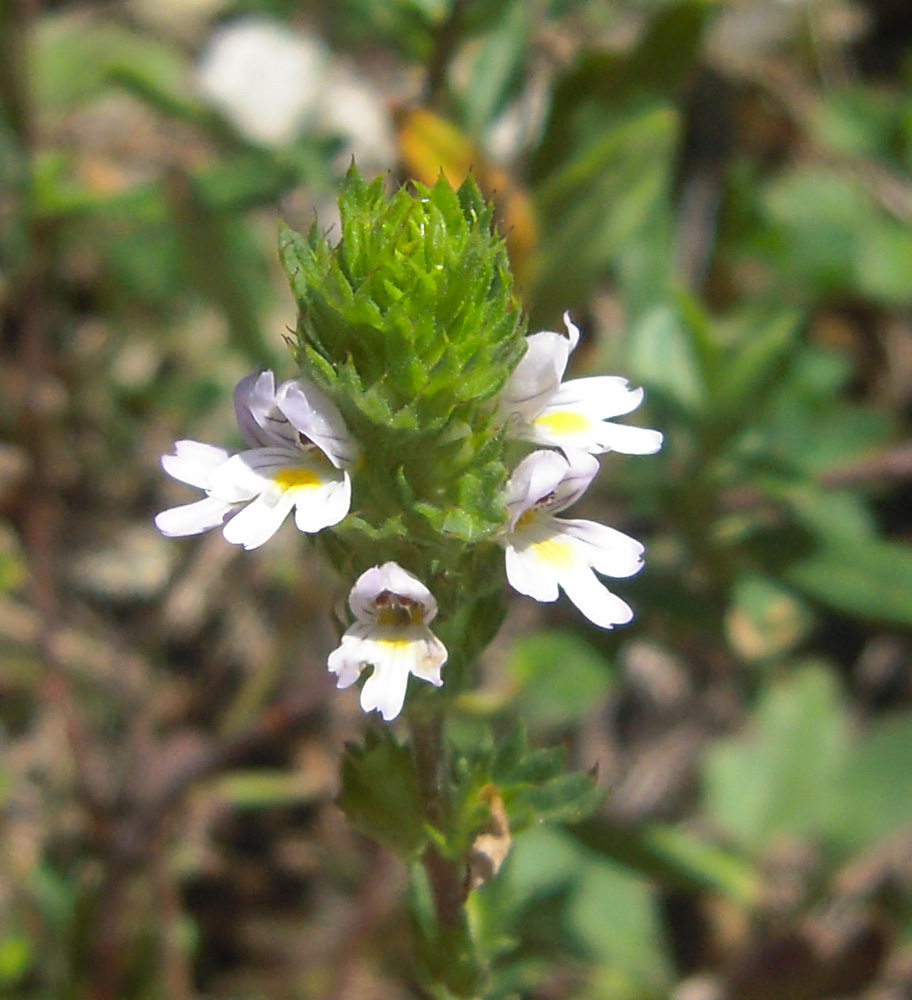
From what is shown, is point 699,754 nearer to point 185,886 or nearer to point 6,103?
point 185,886

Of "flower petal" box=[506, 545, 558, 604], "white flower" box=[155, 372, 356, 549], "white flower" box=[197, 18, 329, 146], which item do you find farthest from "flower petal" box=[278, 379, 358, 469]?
"white flower" box=[197, 18, 329, 146]

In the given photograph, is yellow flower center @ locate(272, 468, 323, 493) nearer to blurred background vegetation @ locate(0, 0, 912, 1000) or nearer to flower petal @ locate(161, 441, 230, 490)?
flower petal @ locate(161, 441, 230, 490)

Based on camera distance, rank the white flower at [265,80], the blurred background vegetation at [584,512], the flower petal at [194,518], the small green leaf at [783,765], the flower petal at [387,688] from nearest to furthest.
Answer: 1. the flower petal at [387,688]
2. the flower petal at [194,518]
3. the blurred background vegetation at [584,512]
4. the small green leaf at [783,765]
5. the white flower at [265,80]

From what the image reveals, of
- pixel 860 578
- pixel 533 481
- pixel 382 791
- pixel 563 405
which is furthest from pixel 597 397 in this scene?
pixel 860 578

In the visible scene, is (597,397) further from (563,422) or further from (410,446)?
(410,446)

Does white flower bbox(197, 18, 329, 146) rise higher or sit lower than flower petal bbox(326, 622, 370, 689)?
higher

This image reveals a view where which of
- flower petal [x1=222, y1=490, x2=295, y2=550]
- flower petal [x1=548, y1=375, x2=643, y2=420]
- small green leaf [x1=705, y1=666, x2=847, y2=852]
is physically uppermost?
small green leaf [x1=705, y1=666, x2=847, y2=852]

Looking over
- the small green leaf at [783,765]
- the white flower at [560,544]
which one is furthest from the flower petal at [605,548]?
the small green leaf at [783,765]

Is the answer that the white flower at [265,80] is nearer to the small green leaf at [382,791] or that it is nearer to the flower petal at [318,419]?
the flower petal at [318,419]
